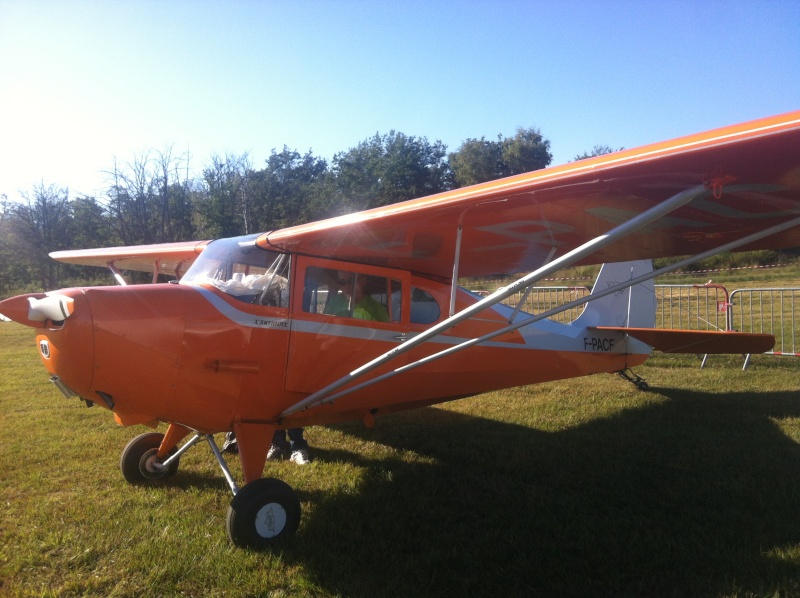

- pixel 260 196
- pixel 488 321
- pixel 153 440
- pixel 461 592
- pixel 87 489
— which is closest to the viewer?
pixel 461 592

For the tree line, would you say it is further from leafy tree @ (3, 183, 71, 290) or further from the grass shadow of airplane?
the grass shadow of airplane

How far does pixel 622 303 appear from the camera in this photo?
709cm

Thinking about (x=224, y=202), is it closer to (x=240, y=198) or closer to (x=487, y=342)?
(x=240, y=198)

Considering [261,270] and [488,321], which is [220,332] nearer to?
[261,270]

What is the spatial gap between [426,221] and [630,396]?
5.15 meters

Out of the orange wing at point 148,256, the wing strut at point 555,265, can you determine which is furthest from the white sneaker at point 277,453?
the orange wing at point 148,256

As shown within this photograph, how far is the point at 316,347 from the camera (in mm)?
4023

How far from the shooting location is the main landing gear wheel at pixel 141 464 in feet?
14.5

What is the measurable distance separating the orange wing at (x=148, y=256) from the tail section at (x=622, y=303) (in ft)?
14.8

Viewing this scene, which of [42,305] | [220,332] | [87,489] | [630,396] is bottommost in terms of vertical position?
[630,396]

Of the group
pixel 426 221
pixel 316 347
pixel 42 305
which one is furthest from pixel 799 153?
pixel 42 305

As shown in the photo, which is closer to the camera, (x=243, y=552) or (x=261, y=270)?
(x=243, y=552)

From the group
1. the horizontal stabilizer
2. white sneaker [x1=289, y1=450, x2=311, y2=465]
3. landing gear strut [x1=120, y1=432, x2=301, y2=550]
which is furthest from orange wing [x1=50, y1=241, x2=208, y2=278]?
the horizontal stabilizer

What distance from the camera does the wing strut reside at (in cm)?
268
